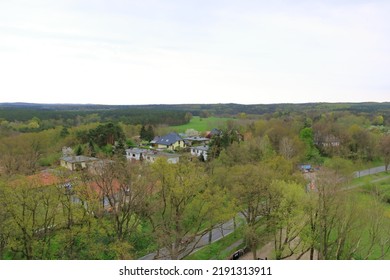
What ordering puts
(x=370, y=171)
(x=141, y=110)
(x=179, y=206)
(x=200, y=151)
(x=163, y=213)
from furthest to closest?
(x=141, y=110) → (x=200, y=151) → (x=370, y=171) → (x=179, y=206) → (x=163, y=213)

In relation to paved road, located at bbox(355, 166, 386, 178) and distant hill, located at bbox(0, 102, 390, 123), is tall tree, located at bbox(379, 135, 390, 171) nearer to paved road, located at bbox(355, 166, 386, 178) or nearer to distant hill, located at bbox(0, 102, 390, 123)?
paved road, located at bbox(355, 166, 386, 178)

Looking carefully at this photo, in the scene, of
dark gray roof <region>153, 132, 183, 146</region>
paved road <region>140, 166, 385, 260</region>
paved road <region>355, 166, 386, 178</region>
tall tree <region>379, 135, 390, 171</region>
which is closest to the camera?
paved road <region>140, 166, 385, 260</region>

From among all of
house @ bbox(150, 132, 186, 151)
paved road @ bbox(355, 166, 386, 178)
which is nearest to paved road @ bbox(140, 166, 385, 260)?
paved road @ bbox(355, 166, 386, 178)

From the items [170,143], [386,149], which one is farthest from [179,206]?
[170,143]

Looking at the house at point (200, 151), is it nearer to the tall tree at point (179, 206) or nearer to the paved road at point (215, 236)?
the paved road at point (215, 236)

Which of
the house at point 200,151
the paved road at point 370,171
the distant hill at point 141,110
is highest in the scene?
the distant hill at point 141,110

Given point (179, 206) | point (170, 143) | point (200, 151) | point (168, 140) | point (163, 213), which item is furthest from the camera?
point (168, 140)

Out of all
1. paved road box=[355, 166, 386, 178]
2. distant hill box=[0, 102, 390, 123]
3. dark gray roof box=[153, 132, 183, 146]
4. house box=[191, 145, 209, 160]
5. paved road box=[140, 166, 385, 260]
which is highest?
distant hill box=[0, 102, 390, 123]

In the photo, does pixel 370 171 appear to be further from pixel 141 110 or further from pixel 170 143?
pixel 141 110

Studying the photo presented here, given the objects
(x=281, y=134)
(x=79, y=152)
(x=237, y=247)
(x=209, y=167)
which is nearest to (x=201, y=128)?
(x=281, y=134)

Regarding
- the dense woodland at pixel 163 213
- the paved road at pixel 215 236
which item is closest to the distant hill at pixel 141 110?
the paved road at pixel 215 236

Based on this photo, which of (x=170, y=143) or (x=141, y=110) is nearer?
(x=170, y=143)
